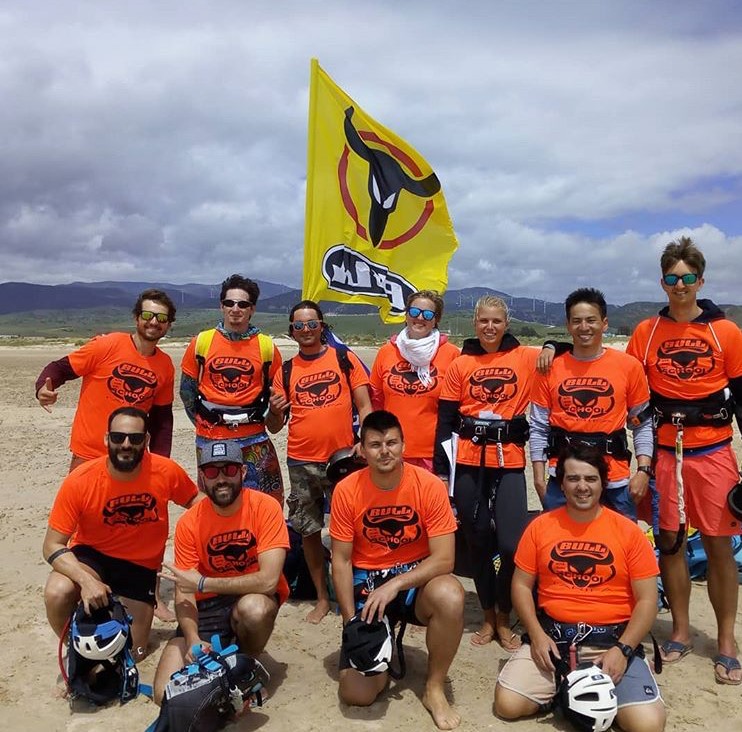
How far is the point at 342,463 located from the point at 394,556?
1.13 meters

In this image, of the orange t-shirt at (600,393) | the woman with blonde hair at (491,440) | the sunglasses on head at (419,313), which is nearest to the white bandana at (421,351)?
the sunglasses on head at (419,313)

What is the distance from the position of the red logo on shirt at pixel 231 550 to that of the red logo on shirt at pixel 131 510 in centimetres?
69

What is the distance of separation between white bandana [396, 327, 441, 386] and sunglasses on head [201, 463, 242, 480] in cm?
181

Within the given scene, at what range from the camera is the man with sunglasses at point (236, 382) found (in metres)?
5.64

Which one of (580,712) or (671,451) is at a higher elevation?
(671,451)

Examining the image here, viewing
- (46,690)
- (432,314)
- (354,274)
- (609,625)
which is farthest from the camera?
(354,274)

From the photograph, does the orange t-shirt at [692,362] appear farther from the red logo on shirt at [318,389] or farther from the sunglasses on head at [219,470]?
the sunglasses on head at [219,470]

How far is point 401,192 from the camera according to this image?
7.47 metres

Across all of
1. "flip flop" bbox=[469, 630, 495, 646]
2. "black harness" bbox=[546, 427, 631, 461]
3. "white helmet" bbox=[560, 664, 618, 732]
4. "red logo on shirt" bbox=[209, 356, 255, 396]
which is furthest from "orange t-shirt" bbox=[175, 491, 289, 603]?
"black harness" bbox=[546, 427, 631, 461]

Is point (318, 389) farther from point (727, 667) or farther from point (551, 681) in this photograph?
point (727, 667)

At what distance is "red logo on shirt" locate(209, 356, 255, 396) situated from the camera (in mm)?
5645

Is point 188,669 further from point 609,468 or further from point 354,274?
point 354,274

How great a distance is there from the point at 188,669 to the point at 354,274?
435 centimetres

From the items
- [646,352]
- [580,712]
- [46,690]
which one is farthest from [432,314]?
[46,690]
